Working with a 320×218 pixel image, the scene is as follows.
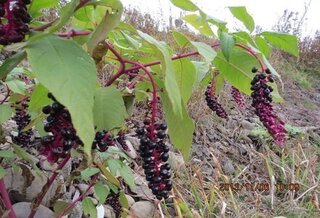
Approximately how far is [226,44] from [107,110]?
30 cm

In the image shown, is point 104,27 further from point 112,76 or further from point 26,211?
point 26,211

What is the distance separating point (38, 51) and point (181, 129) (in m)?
0.38

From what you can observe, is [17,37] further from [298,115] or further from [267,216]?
[298,115]

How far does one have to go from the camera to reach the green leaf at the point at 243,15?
3.14 feet

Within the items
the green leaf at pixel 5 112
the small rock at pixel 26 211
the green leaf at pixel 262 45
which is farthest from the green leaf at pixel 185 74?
the small rock at pixel 26 211

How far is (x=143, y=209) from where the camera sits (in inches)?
107

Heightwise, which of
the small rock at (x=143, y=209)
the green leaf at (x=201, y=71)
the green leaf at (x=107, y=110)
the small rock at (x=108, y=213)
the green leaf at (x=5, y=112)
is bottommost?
the small rock at (x=143, y=209)

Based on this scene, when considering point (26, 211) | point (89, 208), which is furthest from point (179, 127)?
point (26, 211)

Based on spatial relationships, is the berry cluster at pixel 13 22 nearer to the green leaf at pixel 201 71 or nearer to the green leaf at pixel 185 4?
the green leaf at pixel 185 4

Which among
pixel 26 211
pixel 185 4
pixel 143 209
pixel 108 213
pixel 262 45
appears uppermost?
pixel 185 4

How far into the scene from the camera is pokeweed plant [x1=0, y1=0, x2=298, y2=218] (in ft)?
1.71

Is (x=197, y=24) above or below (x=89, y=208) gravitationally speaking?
above

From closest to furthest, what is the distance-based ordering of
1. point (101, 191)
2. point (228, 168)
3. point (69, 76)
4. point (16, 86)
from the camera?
point (69, 76)
point (16, 86)
point (101, 191)
point (228, 168)

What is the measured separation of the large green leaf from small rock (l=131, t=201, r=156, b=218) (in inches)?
70.9
